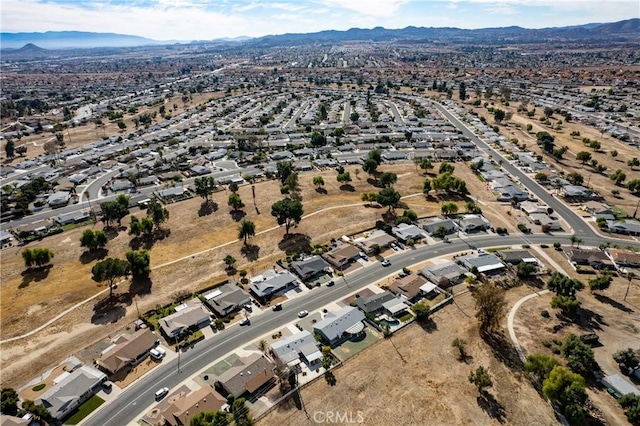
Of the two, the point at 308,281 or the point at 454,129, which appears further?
the point at 454,129

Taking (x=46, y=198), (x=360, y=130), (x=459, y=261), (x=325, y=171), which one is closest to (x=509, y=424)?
(x=459, y=261)

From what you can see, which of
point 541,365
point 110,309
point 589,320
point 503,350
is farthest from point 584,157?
point 110,309

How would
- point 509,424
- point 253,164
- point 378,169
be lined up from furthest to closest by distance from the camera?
point 253,164 < point 378,169 < point 509,424

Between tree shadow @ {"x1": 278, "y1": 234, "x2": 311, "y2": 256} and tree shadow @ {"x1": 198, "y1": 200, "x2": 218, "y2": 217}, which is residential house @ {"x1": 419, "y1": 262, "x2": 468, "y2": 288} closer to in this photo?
tree shadow @ {"x1": 278, "y1": 234, "x2": 311, "y2": 256}

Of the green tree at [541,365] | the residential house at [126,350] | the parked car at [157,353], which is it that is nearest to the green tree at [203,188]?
the residential house at [126,350]

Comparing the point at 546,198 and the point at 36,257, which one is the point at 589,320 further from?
the point at 36,257

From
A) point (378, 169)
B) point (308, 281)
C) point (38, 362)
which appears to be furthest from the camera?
point (378, 169)

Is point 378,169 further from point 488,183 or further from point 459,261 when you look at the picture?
point 459,261
